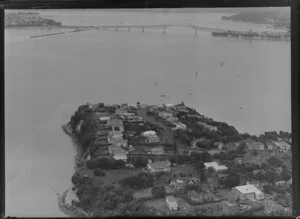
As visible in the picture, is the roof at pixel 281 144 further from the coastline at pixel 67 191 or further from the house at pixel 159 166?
the coastline at pixel 67 191

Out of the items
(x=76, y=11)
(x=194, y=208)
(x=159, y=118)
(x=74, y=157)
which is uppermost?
(x=76, y=11)

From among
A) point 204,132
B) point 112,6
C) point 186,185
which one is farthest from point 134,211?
point 112,6

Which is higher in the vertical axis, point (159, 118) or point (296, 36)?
point (296, 36)

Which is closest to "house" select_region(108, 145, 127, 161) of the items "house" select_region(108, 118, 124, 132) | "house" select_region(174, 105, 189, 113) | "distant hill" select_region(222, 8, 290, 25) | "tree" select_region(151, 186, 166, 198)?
"house" select_region(108, 118, 124, 132)

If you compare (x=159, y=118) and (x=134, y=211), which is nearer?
(x=134, y=211)

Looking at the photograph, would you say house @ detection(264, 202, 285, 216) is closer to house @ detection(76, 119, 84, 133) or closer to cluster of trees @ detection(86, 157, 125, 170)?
cluster of trees @ detection(86, 157, 125, 170)

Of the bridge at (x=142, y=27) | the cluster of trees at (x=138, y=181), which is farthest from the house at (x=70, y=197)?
the bridge at (x=142, y=27)

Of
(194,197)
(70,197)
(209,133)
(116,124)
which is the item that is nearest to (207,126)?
(209,133)

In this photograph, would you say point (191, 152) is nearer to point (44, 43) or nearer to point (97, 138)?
point (97, 138)
